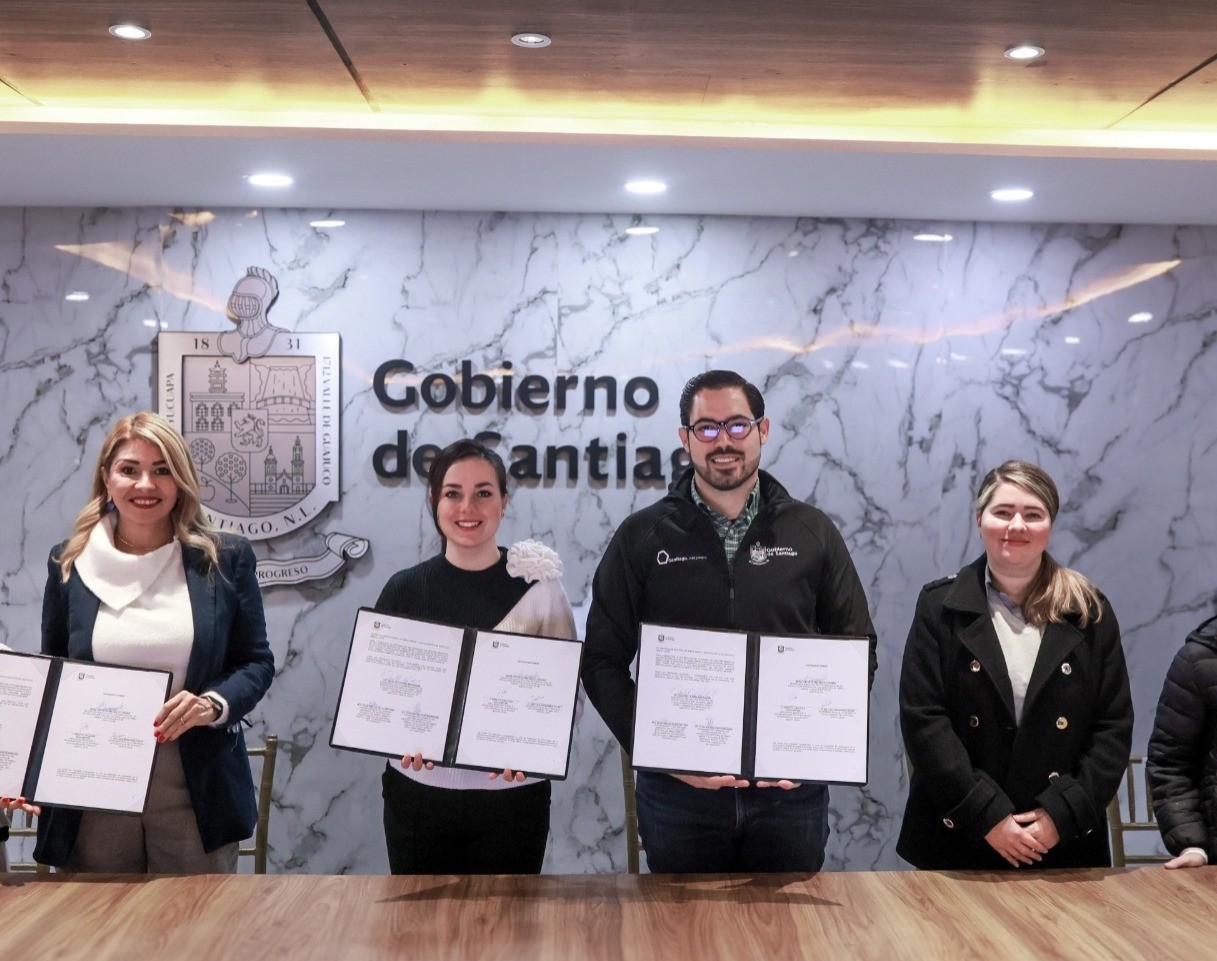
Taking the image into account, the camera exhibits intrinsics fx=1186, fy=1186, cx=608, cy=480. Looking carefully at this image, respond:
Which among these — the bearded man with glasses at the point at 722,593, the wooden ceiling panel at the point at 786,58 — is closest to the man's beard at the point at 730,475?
the bearded man with glasses at the point at 722,593

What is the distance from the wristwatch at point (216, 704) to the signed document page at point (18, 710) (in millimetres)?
→ 368

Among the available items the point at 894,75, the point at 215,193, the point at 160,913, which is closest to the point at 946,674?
the point at 894,75

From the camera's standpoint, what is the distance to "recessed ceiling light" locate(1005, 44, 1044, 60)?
3.08 meters

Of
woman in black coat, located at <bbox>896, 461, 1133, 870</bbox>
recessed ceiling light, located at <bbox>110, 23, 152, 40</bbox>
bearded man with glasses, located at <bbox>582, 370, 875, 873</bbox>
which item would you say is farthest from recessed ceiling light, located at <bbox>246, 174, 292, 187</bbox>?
woman in black coat, located at <bbox>896, 461, 1133, 870</bbox>

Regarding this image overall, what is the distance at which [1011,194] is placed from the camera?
4.18 meters

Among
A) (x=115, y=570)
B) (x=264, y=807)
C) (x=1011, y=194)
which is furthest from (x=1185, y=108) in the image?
(x=264, y=807)

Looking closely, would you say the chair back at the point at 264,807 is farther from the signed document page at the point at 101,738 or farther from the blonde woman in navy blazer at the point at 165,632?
the signed document page at the point at 101,738

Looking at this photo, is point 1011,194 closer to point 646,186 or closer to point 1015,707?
point 646,186

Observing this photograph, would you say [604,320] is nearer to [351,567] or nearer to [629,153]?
[629,153]

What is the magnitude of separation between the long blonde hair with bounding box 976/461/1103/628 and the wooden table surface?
61cm

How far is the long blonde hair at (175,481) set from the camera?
299cm

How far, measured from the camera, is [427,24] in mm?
2908

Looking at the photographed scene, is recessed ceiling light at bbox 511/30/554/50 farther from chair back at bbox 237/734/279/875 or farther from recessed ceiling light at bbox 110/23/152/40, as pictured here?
chair back at bbox 237/734/279/875

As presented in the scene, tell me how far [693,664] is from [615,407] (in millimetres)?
2065
